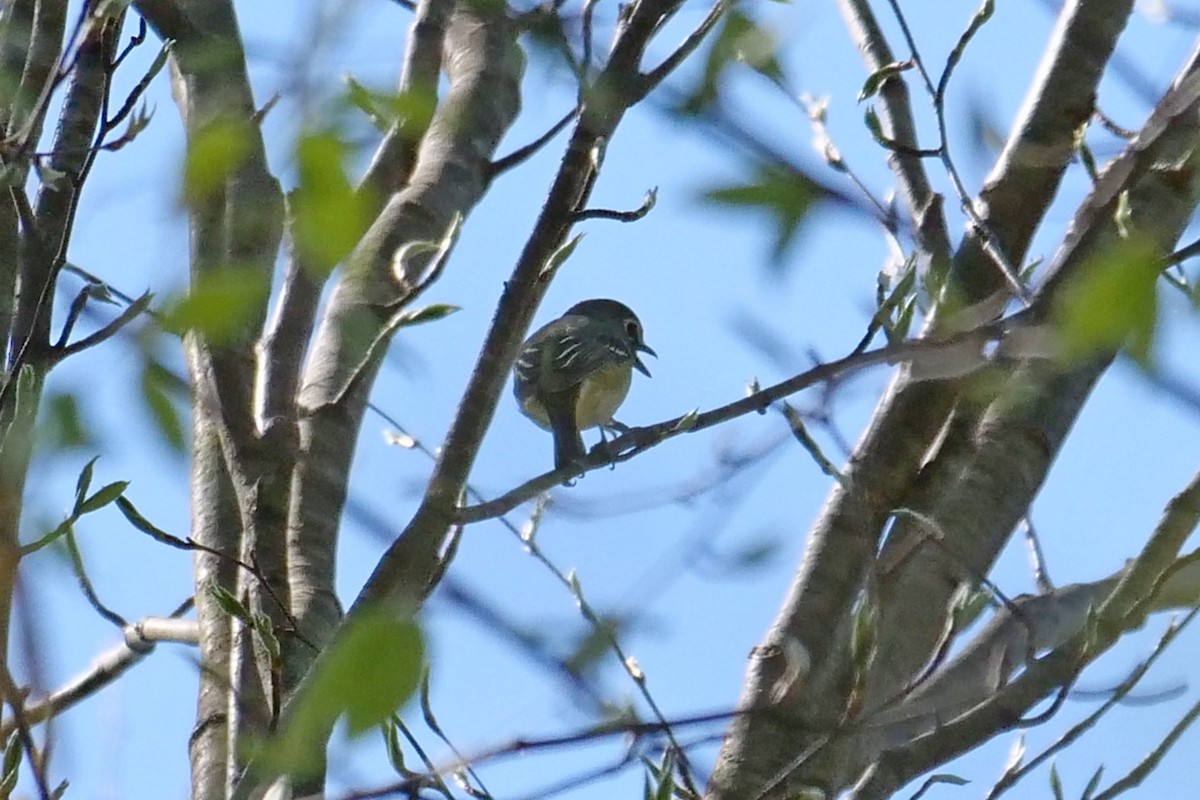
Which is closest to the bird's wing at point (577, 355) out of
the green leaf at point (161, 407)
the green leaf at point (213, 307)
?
the green leaf at point (161, 407)

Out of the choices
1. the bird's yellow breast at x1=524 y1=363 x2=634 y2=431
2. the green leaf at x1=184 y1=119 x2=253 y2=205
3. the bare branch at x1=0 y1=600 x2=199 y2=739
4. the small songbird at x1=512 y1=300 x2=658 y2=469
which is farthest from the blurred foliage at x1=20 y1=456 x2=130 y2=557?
the bird's yellow breast at x1=524 y1=363 x2=634 y2=431

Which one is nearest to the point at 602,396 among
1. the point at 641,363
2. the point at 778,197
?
the point at 641,363

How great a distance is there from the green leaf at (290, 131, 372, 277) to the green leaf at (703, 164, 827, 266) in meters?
0.27

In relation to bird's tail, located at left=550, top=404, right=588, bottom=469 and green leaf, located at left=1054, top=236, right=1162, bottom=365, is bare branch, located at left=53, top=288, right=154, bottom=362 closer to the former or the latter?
green leaf, located at left=1054, top=236, right=1162, bottom=365

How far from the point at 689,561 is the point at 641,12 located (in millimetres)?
762

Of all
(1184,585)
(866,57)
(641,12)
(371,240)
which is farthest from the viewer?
(866,57)

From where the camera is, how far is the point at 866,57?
2311mm

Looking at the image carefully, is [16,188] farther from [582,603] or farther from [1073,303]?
[1073,303]

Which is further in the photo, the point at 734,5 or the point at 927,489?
the point at 927,489

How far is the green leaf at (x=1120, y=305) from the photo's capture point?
0.79m

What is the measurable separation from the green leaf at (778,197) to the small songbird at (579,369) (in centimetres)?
212

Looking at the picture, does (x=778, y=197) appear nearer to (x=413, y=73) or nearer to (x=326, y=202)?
(x=326, y=202)

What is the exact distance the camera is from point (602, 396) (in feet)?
15.7

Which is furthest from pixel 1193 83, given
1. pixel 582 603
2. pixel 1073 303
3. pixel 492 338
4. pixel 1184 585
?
pixel 582 603
